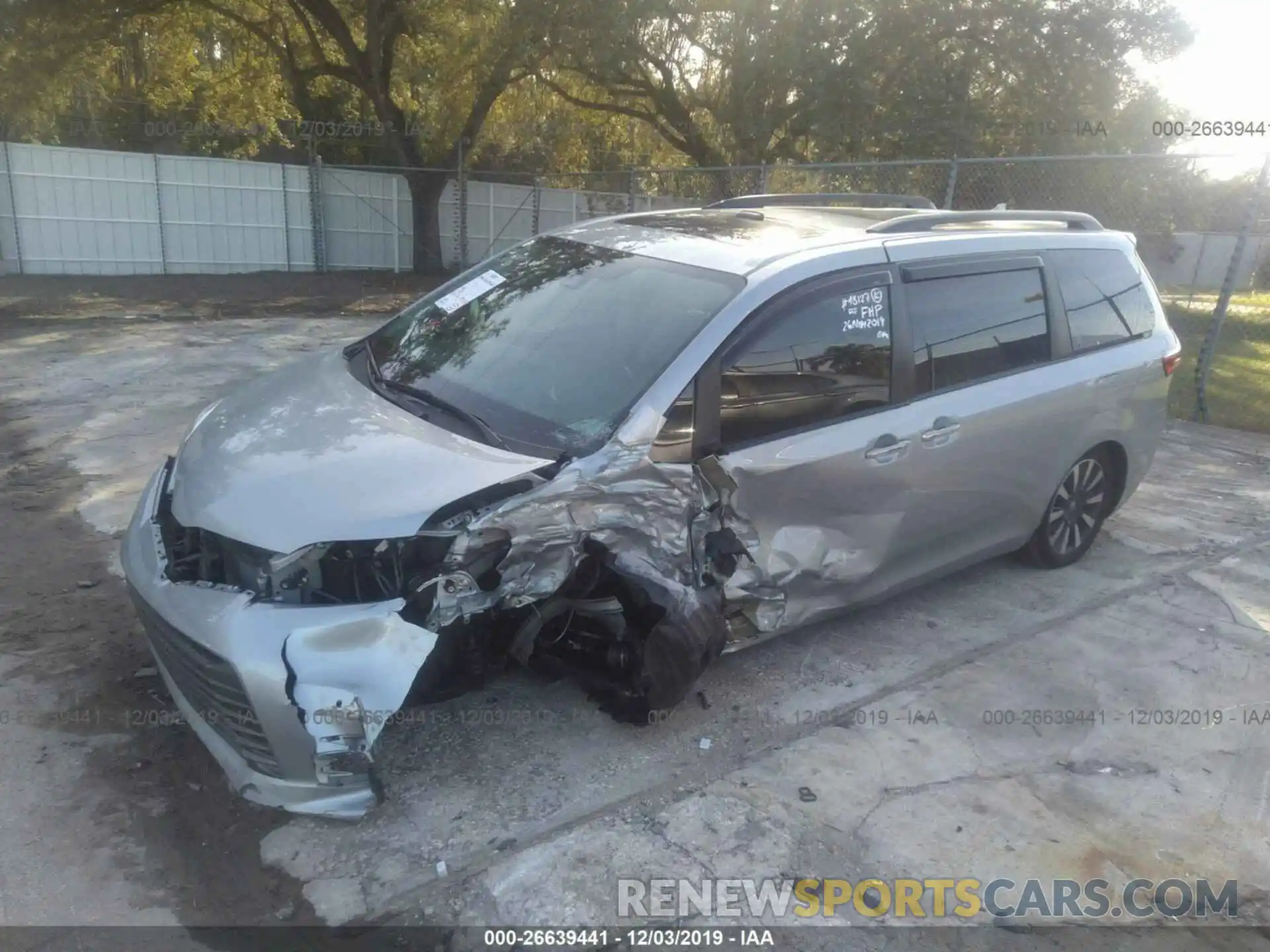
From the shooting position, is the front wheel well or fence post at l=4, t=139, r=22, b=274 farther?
fence post at l=4, t=139, r=22, b=274

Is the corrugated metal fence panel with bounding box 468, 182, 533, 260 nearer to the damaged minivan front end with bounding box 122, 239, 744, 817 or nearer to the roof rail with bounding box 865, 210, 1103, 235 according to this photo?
the roof rail with bounding box 865, 210, 1103, 235

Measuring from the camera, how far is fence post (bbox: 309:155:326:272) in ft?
65.2

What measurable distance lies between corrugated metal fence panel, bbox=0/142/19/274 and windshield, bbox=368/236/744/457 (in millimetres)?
15821

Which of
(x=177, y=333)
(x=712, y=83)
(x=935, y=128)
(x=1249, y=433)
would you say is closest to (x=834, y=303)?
(x=1249, y=433)

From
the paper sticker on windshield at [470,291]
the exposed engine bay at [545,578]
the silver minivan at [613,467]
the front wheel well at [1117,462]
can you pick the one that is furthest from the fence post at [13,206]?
the front wheel well at [1117,462]

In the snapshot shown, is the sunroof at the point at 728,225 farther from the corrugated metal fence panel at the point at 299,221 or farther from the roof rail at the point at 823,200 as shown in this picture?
the corrugated metal fence panel at the point at 299,221

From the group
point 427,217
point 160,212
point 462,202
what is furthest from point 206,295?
point 427,217

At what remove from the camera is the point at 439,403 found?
3.69m

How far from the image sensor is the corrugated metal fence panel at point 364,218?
68.4 ft

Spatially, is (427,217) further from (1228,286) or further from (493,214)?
(1228,286)

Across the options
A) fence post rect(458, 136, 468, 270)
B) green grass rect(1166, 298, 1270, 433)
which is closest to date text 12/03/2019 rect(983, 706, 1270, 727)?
green grass rect(1166, 298, 1270, 433)

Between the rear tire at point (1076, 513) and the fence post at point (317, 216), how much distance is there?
1811 centimetres

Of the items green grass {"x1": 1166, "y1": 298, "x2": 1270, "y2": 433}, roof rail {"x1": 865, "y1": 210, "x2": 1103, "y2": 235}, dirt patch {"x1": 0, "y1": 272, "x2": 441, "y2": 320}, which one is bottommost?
dirt patch {"x1": 0, "y1": 272, "x2": 441, "y2": 320}

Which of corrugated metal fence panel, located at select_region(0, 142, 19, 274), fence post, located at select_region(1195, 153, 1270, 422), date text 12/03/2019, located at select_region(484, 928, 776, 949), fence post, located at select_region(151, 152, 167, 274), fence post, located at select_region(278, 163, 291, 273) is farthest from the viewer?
fence post, located at select_region(278, 163, 291, 273)
